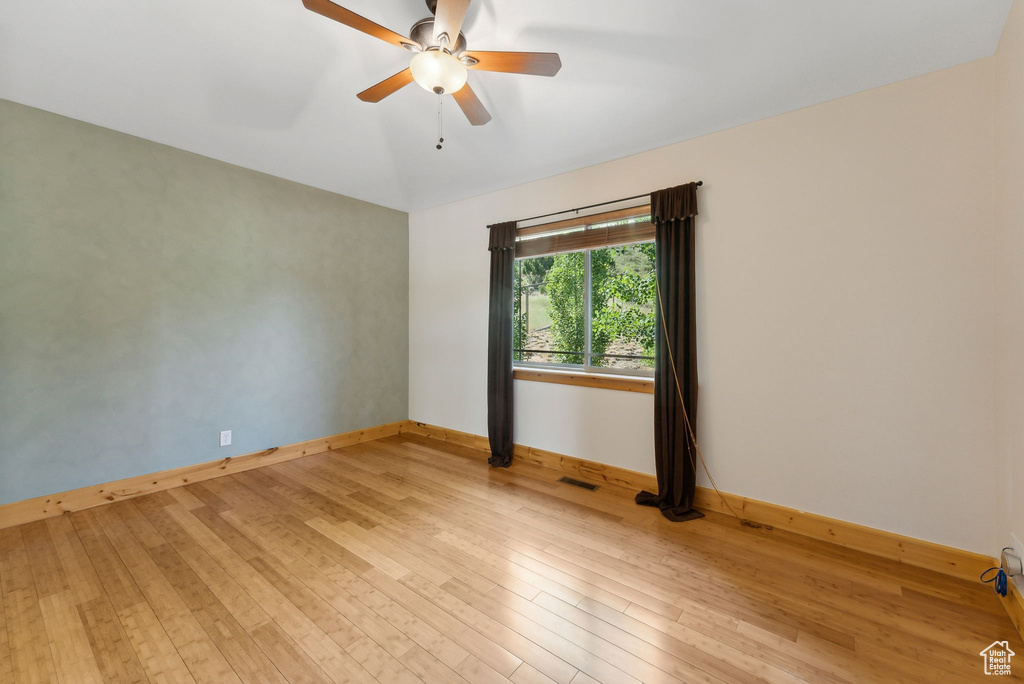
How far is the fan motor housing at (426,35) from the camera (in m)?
A: 1.99

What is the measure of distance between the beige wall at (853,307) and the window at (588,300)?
35 cm

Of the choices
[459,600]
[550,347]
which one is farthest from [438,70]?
[550,347]

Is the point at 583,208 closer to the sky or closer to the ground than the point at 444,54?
closer to the ground

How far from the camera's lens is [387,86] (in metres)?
2.13

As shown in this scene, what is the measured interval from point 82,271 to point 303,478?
2.12 m

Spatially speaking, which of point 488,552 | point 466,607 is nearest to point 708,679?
point 466,607

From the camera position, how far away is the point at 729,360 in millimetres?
2777

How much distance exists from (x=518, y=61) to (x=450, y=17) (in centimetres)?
35

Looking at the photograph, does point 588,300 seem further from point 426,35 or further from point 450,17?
point 450,17

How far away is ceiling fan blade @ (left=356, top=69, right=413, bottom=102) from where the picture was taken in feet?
6.66

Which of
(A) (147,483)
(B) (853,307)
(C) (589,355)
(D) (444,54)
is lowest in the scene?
(A) (147,483)

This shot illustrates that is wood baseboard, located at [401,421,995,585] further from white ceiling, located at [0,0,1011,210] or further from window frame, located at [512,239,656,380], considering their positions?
white ceiling, located at [0,0,1011,210]

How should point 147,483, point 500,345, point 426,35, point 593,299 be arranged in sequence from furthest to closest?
point 500,345, point 593,299, point 147,483, point 426,35

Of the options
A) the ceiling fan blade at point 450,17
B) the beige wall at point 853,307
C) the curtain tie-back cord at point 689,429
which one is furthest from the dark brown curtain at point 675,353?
the ceiling fan blade at point 450,17
